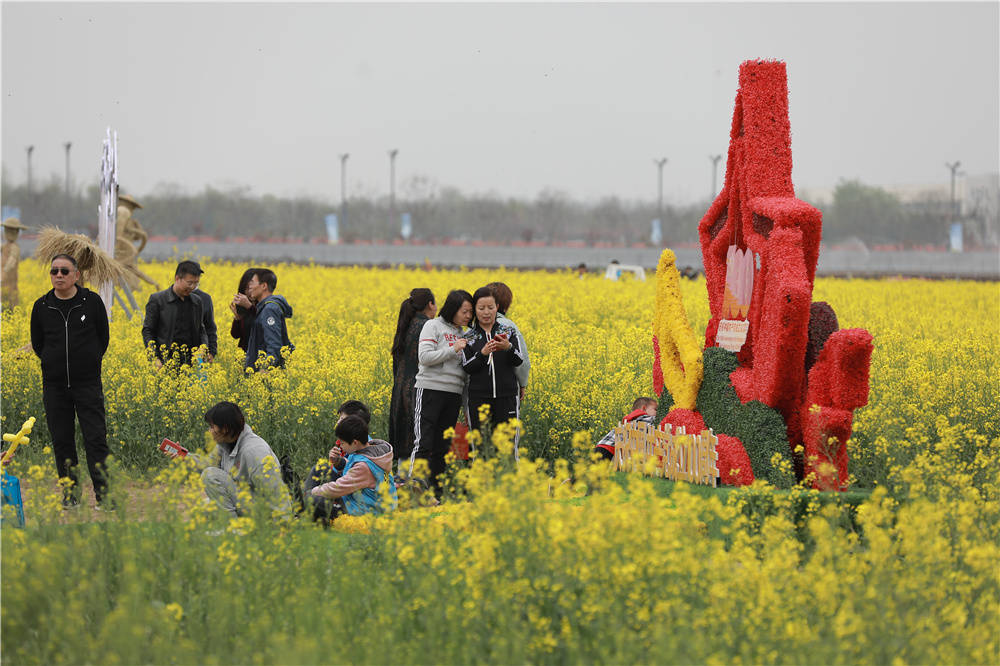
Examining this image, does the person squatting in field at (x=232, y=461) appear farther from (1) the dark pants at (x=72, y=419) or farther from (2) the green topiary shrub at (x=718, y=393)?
(2) the green topiary shrub at (x=718, y=393)

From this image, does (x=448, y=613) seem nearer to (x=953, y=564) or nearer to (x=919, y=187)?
(x=953, y=564)

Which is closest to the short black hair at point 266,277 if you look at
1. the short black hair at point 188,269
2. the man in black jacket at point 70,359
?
the short black hair at point 188,269

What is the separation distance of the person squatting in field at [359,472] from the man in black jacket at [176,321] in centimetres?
354

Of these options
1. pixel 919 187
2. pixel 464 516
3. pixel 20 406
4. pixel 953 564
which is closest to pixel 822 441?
pixel 953 564

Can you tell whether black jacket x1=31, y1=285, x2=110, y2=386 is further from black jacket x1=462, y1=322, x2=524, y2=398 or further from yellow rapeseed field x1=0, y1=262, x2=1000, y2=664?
black jacket x1=462, y1=322, x2=524, y2=398

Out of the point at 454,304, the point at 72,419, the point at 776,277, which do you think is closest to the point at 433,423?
→ the point at 454,304

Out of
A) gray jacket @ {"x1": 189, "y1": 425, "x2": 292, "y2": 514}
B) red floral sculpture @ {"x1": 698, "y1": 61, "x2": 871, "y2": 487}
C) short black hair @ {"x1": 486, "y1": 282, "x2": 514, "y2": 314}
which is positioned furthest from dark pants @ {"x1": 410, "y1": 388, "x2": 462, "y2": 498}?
red floral sculpture @ {"x1": 698, "y1": 61, "x2": 871, "y2": 487}

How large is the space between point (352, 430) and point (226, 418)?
781 mm

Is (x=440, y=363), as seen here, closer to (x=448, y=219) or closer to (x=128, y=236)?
(x=128, y=236)

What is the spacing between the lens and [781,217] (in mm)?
7984

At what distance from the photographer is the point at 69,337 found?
762cm

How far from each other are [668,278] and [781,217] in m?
1.33

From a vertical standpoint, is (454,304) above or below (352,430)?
above

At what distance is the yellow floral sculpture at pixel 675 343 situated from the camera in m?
8.66
